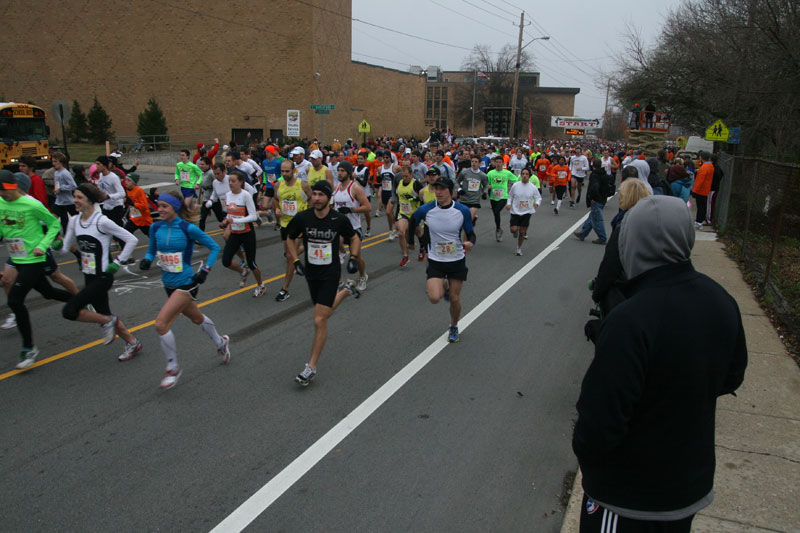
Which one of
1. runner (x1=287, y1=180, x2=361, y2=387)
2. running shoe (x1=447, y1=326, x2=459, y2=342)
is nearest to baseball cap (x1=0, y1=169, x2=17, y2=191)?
runner (x1=287, y1=180, x2=361, y2=387)

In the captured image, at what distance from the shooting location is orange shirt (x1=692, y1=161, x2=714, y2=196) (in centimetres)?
1545

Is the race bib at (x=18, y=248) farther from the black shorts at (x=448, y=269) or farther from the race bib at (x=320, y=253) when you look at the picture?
the black shorts at (x=448, y=269)

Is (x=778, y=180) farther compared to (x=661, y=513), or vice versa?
(x=778, y=180)

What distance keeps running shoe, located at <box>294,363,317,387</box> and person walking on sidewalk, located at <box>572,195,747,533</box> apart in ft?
12.5

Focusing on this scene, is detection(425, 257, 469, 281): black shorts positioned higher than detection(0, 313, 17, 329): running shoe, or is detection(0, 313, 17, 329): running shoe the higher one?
detection(425, 257, 469, 281): black shorts

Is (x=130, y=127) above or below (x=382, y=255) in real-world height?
above

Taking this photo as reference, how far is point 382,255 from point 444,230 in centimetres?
527

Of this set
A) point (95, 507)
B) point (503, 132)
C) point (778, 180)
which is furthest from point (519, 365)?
point (503, 132)

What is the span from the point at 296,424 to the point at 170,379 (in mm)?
1477

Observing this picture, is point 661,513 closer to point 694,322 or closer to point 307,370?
point 694,322

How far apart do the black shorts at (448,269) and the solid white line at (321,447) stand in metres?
0.80

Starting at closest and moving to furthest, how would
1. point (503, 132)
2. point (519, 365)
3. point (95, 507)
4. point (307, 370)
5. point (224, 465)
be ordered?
point (95, 507), point (224, 465), point (307, 370), point (519, 365), point (503, 132)

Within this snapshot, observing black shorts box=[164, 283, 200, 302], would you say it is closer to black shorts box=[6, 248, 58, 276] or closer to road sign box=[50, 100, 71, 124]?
black shorts box=[6, 248, 58, 276]

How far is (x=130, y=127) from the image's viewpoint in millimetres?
45281
